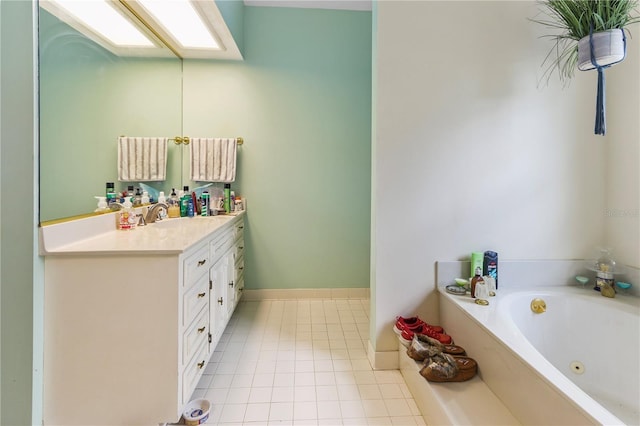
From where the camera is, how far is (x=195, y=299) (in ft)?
4.61

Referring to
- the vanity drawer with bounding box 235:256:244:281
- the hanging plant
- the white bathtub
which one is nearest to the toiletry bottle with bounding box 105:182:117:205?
the vanity drawer with bounding box 235:256:244:281

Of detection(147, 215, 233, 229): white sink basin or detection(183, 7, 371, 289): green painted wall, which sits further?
detection(183, 7, 371, 289): green painted wall

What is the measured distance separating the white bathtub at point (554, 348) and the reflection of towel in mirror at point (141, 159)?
2.09m

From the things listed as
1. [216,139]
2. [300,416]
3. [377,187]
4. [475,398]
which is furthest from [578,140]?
[216,139]

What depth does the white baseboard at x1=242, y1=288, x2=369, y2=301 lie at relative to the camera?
112 inches

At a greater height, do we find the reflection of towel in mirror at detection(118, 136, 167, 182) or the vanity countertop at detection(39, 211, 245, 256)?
the reflection of towel in mirror at detection(118, 136, 167, 182)

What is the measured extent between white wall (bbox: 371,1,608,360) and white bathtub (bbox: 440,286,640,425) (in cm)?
29

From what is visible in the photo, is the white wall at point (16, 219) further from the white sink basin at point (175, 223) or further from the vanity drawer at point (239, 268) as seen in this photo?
the vanity drawer at point (239, 268)

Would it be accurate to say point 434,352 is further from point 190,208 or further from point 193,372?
point 190,208

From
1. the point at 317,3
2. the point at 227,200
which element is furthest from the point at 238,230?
the point at 317,3

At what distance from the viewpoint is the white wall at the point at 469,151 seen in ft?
5.69

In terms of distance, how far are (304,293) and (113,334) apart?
186 cm

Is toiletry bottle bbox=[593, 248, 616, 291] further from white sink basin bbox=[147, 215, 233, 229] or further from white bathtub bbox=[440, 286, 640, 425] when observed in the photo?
white sink basin bbox=[147, 215, 233, 229]

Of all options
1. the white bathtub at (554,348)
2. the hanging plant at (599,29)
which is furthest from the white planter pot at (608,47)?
the white bathtub at (554,348)
